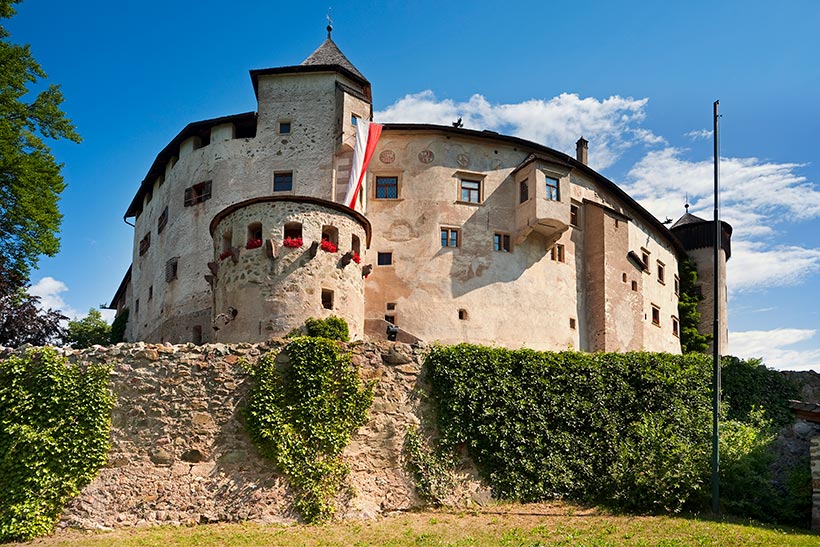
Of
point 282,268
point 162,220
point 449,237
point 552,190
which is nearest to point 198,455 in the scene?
point 282,268

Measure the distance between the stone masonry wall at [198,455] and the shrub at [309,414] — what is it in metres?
0.31

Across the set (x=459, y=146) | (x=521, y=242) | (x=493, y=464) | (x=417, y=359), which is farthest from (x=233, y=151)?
(x=493, y=464)

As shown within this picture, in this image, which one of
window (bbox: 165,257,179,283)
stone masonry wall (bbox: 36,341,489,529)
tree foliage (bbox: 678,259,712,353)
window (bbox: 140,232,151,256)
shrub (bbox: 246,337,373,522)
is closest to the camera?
stone masonry wall (bbox: 36,341,489,529)

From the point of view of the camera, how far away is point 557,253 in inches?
1651

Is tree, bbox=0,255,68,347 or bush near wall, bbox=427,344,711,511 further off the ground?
tree, bbox=0,255,68,347

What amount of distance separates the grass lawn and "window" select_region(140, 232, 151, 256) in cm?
2787

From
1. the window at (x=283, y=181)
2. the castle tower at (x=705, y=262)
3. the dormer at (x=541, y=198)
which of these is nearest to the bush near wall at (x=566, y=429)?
the dormer at (x=541, y=198)

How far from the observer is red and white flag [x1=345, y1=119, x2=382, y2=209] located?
3600 centimetres

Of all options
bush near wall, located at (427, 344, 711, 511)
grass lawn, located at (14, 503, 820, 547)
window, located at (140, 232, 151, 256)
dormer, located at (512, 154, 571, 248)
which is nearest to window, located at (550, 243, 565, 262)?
dormer, located at (512, 154, 571, 248)

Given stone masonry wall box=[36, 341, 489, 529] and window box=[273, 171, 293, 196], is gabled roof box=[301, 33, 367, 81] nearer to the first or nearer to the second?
window box=[273, 171, 293, 196]

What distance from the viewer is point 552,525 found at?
18.9 metres

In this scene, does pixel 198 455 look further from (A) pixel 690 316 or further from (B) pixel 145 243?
(A) pixel 690 316

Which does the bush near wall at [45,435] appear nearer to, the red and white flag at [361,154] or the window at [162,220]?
the red and white flag at [361,154]

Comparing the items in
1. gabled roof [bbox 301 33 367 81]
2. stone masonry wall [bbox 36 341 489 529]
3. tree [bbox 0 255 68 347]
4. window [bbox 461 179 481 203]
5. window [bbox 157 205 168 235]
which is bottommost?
stone masonry wall [bbox 36 341 489 529]
